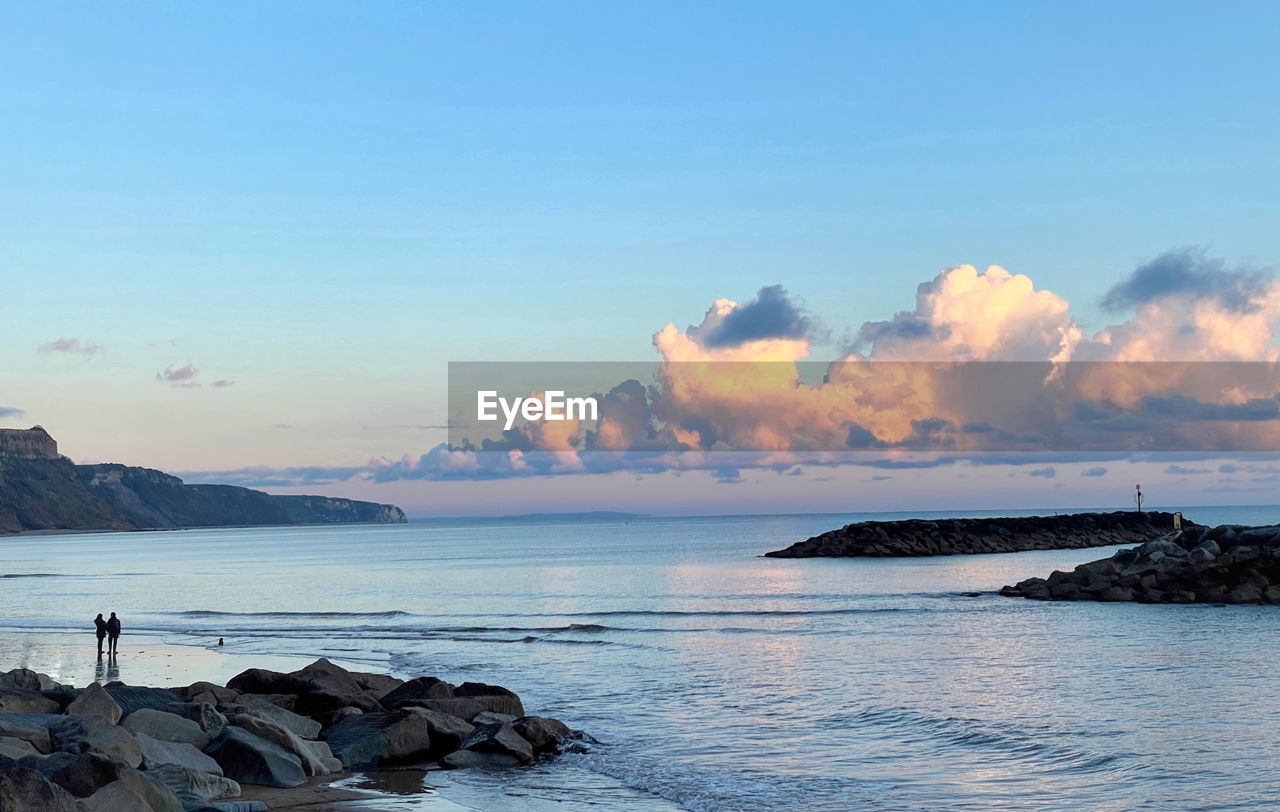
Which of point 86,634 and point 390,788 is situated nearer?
point 390,788

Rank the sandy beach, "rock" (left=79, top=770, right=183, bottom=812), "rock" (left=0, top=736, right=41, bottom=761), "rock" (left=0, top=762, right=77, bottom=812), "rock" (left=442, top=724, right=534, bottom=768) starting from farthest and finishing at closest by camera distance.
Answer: "rock" (left=442, top=724, right=534, bottom=768) < the sandy beach < "rock" (left=0, top=736, right=41, bottom=761) < "rock" (left=79, top=770, right=183, bottom=812) < "rock" (left=0, top=762, right=77, bottom=812)

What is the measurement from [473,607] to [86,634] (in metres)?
17.5

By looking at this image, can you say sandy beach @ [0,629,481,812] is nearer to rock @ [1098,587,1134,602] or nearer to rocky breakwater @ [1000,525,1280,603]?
rock @ [1098,587,1134,602]

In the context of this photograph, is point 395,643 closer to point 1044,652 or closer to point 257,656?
point 257,656

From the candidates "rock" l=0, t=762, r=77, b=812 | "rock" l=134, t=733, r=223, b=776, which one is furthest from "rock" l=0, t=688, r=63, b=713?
"rock" l=0, t=762, r=77, b=812

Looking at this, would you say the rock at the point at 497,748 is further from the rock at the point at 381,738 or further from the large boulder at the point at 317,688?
the large boulder at the point at 317,688

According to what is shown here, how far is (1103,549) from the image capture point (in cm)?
9981

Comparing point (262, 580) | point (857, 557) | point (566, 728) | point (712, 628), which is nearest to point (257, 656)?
point (712, 628)

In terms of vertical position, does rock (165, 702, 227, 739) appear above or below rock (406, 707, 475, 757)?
above

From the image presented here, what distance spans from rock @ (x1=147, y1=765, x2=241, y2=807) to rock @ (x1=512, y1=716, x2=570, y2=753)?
543cm

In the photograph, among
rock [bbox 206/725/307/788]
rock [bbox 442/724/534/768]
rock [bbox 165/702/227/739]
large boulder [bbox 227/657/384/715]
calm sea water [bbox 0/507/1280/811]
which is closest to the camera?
rock [bbox 206/725/307/788]

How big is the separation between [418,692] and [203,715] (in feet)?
16.6

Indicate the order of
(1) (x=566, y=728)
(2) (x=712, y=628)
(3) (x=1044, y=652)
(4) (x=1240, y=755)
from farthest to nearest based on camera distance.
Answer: (2) (x=712, y=628) → (3) (x=1044, y=652) → (1) (x=566, y=728) → (4) (x=1240, y=755)

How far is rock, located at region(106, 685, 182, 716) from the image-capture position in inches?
745
